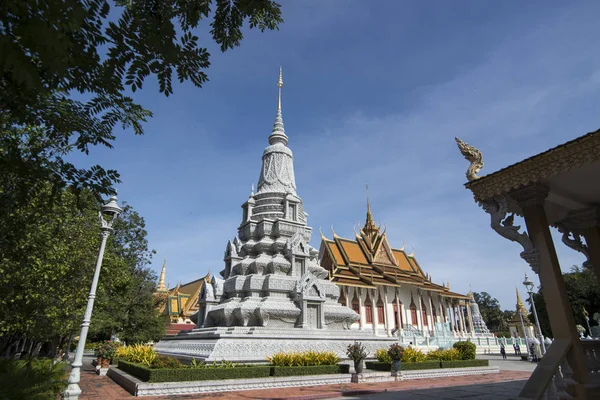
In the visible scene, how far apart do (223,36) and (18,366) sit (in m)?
11.3

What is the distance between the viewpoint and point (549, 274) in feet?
19.5

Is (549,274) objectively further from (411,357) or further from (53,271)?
(53,271)

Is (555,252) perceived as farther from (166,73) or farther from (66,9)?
(66,9)

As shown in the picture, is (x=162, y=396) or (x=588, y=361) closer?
(x=588, y=361)

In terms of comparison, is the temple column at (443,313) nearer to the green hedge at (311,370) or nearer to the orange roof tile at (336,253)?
the orange roof tile at (336,253)

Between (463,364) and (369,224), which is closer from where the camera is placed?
(463,364)

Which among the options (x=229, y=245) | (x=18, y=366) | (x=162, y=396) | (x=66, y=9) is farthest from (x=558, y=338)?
(x=229, y=245)

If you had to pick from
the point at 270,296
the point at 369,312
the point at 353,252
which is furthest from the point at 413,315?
the point at 270,296

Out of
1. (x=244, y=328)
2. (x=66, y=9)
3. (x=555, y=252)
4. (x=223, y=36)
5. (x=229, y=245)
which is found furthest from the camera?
(x=229, y=245)

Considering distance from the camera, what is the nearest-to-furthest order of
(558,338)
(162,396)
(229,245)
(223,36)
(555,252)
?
(223,36) < (558,338) < (555,252) < (162,396) < (229,245)

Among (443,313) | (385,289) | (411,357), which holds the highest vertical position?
(385,289)

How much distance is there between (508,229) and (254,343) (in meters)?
11.2

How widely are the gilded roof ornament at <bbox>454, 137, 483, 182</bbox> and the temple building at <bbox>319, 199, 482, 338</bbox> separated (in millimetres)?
24832

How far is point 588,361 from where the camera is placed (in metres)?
5.98
